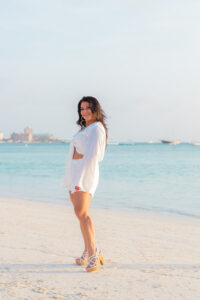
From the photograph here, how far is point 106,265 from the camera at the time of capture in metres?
4.27

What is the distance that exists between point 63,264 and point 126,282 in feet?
2.99

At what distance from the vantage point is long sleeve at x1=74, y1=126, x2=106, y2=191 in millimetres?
3885

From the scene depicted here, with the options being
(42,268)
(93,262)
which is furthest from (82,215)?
(42,268)

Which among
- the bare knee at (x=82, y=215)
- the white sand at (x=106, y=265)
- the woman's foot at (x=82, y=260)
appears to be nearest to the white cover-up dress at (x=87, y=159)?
the bare knee at (x=82, y=215)

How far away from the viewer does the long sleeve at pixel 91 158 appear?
3.88 metres

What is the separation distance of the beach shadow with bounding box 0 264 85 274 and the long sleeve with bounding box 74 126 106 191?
95 cm

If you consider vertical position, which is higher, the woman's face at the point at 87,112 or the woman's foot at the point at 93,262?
the woman's face at the point at 87,112

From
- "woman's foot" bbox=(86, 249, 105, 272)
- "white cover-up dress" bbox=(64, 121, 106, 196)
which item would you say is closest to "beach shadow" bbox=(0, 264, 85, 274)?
"woman's foot" bbox=(86, 249, 105, 272)

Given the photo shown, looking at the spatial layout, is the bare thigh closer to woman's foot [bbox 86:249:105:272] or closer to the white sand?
woman's foot [bbox 86:249:105:272]

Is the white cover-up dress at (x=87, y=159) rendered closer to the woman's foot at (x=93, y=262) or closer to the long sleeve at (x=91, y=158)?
the long sleeve at (x=91, y=158)

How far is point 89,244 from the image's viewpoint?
4.12 m

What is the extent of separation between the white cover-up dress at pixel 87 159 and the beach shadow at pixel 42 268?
904 mm

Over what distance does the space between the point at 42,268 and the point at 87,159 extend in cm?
135

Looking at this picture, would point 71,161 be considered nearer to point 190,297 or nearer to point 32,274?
point 32,274
